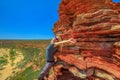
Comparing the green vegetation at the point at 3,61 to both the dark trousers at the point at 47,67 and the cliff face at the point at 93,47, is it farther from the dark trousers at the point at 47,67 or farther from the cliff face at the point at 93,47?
the dark trousers at the point at 47,67

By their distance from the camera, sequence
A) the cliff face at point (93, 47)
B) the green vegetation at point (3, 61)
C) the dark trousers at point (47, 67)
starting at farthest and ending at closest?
the green vegetation at point (3, 61) → the dark trousers at point (47, 67) → the cliff face at point (93, 47)

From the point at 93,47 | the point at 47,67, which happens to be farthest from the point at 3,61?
the point at 93,47

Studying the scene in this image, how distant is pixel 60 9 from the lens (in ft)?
102

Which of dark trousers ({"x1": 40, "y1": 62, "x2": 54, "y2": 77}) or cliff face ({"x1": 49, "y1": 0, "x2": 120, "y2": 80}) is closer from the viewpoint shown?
cliff face ({"x1": 49, "y1": 0, "x2": 120, "y2": 80})

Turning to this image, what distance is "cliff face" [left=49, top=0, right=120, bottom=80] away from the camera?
17312 millimetres

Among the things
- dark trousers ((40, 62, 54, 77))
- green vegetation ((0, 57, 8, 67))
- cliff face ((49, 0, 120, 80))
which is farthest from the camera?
green vegetation ((0, 57, 8, 67))

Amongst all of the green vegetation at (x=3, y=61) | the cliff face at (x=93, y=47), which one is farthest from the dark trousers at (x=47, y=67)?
the green vegetation at (x=3, y=61)

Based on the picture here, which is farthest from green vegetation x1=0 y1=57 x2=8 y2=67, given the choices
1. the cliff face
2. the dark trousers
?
the dark trousers

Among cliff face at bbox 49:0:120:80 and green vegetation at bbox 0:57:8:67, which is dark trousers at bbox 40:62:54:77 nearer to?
cliff face at bbox 49:0:120:80

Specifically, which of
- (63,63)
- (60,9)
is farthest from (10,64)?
(63,63)

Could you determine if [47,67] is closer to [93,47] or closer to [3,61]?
[93,47]

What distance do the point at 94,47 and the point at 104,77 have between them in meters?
2.90

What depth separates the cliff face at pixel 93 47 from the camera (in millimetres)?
17312

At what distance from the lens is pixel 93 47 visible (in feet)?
64.0
